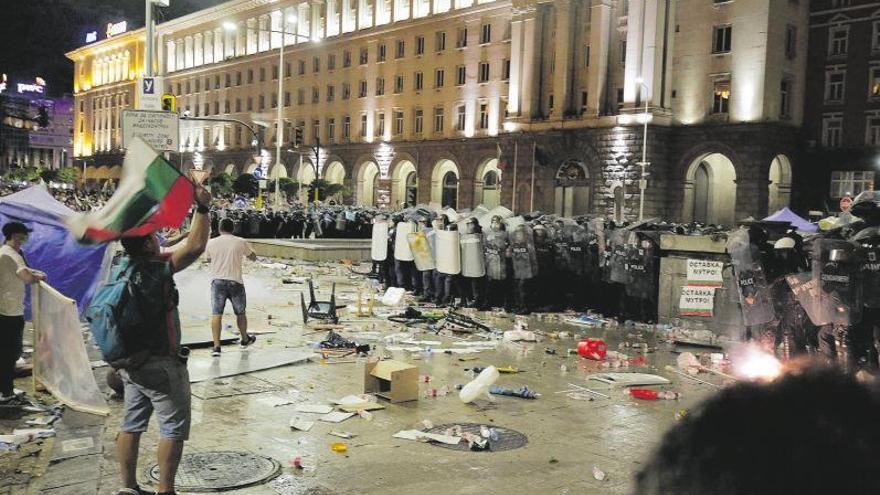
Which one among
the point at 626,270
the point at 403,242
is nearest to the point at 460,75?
the point at 403,242

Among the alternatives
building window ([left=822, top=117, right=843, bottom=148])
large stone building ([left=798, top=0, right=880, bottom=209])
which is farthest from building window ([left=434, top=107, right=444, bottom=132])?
building window ([left=822, top=117, right=843, bottom=148])

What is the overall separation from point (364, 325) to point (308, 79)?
207ft

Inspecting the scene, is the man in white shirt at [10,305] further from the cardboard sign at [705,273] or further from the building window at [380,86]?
the building window at [380,86]

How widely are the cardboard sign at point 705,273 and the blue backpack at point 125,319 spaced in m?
10.4

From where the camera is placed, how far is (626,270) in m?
15.8

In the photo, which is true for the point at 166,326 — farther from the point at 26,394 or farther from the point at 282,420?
the point at 26,394

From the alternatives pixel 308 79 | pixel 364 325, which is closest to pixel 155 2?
pixel 364 325

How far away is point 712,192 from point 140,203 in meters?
48.3

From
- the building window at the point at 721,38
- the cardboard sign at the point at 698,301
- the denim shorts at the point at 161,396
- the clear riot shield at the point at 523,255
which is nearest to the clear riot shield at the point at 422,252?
the clear riot shield at the point at 523,255

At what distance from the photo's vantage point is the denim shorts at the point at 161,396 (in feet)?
17.3

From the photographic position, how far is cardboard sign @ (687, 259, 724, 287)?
13461 mm

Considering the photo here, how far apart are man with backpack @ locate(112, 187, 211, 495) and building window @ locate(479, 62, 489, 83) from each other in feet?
179

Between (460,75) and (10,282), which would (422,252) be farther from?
(460,75)

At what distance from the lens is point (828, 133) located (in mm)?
47375
